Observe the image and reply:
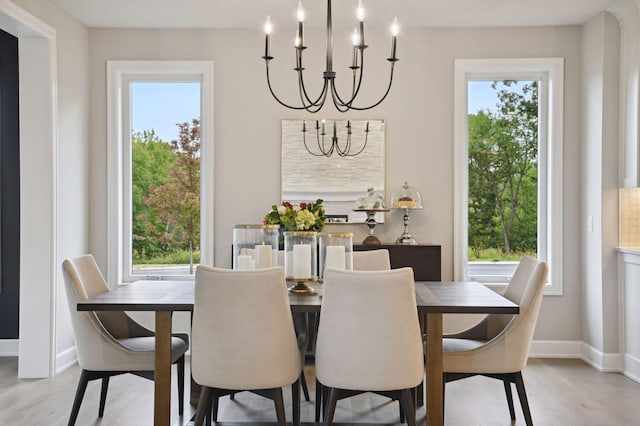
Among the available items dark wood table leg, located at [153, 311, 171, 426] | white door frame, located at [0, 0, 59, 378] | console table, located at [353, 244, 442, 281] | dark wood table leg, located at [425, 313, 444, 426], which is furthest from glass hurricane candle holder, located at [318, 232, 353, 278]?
white door frame, located at [0, 0, 59, 378]

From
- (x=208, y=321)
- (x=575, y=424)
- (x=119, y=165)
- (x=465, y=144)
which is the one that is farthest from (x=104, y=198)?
(x=575, y=424)

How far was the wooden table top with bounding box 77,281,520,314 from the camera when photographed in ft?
9.20

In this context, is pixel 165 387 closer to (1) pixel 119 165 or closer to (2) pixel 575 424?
(2) pixel 575 424

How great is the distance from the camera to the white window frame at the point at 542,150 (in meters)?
4.85

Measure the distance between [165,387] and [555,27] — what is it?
4026 millimetres

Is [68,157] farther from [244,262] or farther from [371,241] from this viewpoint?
[371,241]

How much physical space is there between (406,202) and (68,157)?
263 centimetres

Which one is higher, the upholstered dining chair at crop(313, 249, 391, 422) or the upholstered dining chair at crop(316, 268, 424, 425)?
the upholstered dining chair at crop(313, 249, 391, 422)

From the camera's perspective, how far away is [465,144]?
4949mm

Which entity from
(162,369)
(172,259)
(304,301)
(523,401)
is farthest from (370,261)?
(172,259)

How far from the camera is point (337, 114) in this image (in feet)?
16.3

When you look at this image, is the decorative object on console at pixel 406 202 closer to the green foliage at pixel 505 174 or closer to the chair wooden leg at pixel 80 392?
the green foliage at pixel 505 174

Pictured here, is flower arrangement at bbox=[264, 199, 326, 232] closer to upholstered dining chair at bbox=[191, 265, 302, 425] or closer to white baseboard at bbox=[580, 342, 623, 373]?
upholstered dining chair at bbox=[191, 265, 302, 425]

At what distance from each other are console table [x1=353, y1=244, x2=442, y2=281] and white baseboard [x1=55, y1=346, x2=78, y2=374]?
230 centimetres
